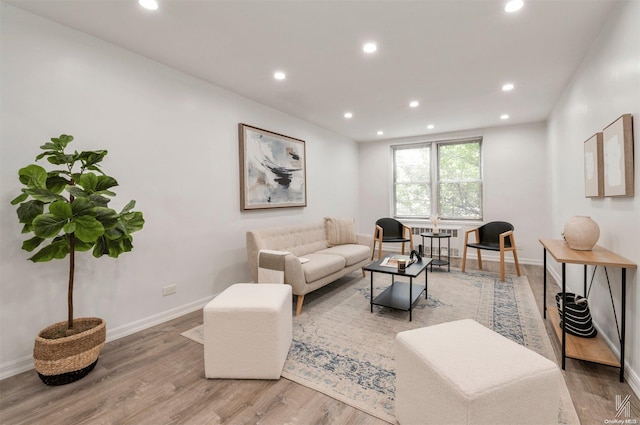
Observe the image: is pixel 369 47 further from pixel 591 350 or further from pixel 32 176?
pixel 591 350

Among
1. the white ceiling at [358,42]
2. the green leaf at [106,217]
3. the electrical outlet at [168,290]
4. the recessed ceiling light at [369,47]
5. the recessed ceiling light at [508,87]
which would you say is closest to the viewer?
the green leaf at [106,217]

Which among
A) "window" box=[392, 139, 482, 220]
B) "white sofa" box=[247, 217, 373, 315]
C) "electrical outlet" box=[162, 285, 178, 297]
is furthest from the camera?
"window" box=[392, 139, 482, 220]

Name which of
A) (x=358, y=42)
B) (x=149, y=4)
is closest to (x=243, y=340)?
(x=149, y=4)

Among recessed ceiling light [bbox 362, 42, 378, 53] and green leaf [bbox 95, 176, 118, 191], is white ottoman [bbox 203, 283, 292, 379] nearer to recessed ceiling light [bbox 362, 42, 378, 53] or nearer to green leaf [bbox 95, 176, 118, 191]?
green leaf [bbox 95, 176, 118, 191]

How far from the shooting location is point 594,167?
2.40 meters

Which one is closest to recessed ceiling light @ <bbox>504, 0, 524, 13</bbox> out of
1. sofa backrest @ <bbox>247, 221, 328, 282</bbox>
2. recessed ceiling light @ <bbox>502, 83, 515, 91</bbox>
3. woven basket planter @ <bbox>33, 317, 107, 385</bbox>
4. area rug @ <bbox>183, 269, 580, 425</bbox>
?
recessed ceiling light @ <bbox>502, 83, 515, 91</bbox>

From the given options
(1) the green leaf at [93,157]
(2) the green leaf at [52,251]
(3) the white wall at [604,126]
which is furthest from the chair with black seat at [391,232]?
(2) the green leaf at [52,251]

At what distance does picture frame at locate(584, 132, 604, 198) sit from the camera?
229cm

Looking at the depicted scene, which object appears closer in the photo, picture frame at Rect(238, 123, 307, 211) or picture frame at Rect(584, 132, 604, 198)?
picture frame at Rect(584, 132, 604, 198)

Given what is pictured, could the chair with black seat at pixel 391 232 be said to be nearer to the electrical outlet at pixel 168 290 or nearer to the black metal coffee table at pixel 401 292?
the black metal coffee table at pixel 401 292

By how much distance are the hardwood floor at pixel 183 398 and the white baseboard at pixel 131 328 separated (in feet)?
0.20

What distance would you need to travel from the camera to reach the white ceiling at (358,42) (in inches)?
80.6

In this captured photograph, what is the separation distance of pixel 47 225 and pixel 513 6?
11.3 feet

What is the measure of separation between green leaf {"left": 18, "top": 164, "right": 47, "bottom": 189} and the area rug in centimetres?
164
